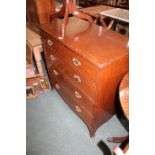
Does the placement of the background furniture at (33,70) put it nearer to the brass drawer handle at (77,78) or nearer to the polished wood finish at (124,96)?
the brass drawer handle at (77,78)

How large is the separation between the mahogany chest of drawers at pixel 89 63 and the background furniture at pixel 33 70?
16.1 inches

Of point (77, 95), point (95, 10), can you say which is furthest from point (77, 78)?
point (95, 10)

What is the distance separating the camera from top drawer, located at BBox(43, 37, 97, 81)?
102 centimetres

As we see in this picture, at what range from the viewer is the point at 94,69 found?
38.8 inches

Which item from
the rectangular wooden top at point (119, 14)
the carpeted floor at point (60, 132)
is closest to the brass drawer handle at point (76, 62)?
the carpeted floor at point (60, 132)

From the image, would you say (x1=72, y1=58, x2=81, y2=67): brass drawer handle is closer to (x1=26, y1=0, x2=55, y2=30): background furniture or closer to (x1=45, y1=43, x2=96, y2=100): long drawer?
(x1=45, y1=43, x2=96, y2=100): long drawer

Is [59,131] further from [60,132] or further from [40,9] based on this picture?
[40,9]

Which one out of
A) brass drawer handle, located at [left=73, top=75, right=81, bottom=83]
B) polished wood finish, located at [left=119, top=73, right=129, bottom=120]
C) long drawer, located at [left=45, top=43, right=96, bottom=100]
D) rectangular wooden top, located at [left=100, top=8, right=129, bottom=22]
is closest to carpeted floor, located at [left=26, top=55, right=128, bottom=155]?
long drawer, located at [left=45, top=43, right=96, bottom=100]

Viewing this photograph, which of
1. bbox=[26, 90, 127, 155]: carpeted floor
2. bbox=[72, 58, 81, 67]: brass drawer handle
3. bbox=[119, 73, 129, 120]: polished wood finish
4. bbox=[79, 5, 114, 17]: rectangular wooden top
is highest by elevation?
bbox=[79, 5, 114, 17]: rectangular wooden top

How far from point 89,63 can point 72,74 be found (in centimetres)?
32

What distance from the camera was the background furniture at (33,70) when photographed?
6.13 ft

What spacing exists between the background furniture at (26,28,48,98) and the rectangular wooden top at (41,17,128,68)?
50 cm
